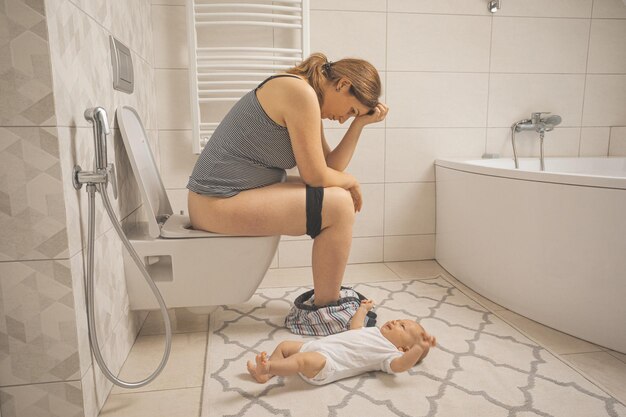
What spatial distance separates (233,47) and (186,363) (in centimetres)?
129

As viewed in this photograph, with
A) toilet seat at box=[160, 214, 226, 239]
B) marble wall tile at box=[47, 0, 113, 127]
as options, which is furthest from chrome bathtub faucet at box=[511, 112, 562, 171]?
marble wall tile at box=[47, 0, 113, 127]

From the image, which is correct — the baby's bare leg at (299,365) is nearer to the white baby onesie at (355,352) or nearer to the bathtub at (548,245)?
the white baby onesie at (355,352)

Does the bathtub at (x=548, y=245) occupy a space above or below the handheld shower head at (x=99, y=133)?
below

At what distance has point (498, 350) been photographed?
54.1 inches

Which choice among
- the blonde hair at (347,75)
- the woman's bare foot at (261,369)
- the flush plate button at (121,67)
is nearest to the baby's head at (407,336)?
the woman's bare foot at (261,369)

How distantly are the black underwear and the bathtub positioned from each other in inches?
29.4

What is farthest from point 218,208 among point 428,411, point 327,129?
point 327,129

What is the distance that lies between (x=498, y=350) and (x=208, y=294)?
0.92 m

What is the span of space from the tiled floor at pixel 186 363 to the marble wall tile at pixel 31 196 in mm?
457

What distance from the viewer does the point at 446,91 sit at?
7.25ft

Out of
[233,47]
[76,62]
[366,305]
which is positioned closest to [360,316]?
[366,305]

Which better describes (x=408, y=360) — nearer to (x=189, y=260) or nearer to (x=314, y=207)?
(x=314, y=207)

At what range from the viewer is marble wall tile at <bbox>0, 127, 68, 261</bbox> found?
2.87ft

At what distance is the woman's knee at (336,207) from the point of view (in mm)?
1384
